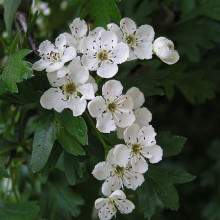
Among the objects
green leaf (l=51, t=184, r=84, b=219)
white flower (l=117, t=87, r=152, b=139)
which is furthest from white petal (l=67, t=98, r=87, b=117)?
green leaf (l=51, t=184, r=84, b=219)

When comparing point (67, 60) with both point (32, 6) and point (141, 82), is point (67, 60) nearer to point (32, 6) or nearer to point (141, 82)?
point (141, 82)

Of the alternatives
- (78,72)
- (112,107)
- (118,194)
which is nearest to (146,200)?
(118,194)

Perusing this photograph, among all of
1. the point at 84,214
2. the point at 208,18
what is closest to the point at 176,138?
the point at 84,214

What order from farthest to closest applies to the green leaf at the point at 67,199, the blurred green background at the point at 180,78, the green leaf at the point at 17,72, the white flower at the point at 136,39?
the green leaf at the point at 67,199, the blurred green background at the point at 180,78, the white flower at the point at 136,39, the green leaf at the point at 17,72

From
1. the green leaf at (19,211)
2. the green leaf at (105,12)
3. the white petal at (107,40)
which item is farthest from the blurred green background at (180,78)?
the green leaf at (19,211)

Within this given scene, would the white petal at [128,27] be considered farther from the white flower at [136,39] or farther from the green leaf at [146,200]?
the green leaf at [146,200]

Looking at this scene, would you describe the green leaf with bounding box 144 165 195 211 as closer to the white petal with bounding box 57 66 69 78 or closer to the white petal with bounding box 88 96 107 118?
the white petal with bounding box 88 96 107 118
